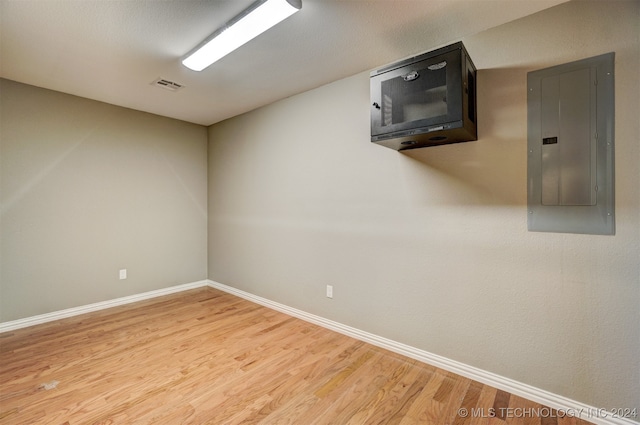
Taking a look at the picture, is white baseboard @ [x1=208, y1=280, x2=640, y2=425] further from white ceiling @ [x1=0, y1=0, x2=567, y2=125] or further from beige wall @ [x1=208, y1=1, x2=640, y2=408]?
white ceiling @ [x1=0, y1=0, x2=567, y2=125]

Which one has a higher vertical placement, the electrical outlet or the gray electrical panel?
the gray electrical panel

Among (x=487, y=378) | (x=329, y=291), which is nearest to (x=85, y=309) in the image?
(x=329, y=291)

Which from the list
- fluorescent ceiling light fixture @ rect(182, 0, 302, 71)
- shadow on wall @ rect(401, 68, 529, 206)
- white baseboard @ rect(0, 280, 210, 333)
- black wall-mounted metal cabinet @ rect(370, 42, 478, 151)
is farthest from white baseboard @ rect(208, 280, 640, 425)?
fluorescent ceiling light fixture @ rect(182, 0, 302, 71)

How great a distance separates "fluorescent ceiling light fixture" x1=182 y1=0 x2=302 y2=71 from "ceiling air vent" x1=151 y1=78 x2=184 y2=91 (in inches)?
24.0

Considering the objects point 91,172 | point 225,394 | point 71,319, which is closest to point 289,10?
point 225,394

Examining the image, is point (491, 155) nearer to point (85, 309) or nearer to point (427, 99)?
point (427, 99)

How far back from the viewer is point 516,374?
1.89 metres

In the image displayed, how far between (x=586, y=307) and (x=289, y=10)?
2.49 metres

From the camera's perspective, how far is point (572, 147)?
1.70 m

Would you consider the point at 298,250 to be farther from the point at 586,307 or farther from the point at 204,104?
the point at 586,307

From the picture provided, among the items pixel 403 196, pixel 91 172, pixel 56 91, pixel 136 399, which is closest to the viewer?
pixel 136 399

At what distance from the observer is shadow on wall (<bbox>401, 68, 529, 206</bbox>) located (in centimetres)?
188

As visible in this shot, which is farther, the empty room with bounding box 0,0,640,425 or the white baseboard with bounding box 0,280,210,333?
the white baseboard with bounding box 0,280,210,333

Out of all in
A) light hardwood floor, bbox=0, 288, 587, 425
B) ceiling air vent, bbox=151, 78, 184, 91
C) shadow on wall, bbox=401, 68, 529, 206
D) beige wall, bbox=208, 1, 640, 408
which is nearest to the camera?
beige wall, bbox=208, 1, 640, 408
